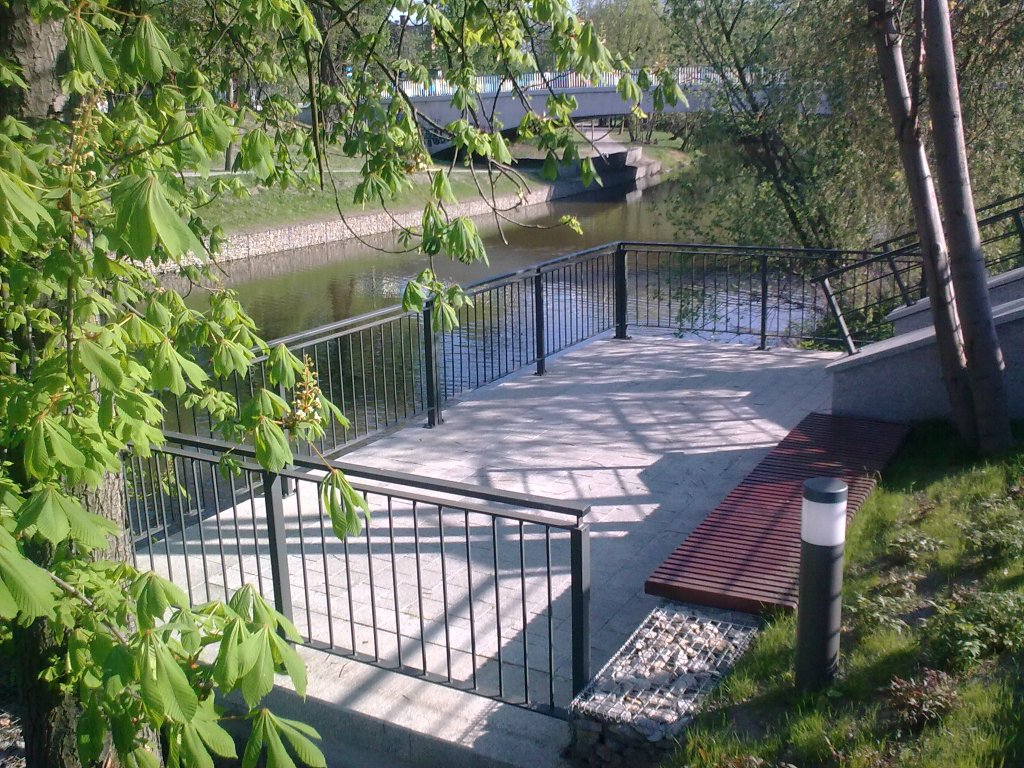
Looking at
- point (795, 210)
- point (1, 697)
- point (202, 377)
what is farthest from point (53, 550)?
point (795, 210)

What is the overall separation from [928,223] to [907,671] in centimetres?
360

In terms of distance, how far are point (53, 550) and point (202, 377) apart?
107cm

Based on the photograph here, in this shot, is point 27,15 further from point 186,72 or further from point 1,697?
point 1,697

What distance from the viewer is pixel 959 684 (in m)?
3.61

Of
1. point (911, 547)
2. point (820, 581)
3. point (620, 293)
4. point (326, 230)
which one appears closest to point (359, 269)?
point (326, 230)

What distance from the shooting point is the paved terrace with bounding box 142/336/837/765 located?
4.56 meters

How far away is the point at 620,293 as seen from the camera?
11359 mm

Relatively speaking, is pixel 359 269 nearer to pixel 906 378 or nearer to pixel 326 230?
pixel 326 230

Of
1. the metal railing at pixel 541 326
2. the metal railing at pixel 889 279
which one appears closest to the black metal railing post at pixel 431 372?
the metal railing at pixel 541 326

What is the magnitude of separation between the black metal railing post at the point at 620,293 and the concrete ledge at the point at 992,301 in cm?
292

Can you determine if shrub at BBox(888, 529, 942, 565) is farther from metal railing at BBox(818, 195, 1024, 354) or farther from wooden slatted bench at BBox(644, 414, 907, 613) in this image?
metal railing at BBox(818, 195, 1024, 354)

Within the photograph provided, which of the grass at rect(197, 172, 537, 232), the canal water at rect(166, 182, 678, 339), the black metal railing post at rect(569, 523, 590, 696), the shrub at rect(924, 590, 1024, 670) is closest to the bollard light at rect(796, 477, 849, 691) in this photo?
the shrub at rect(924, 590, 1024, 670)

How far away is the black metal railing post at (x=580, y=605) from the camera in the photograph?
13.3 feet

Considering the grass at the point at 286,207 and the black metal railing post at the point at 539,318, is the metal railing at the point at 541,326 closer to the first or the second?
the black metal railing post at the point at 539,318
